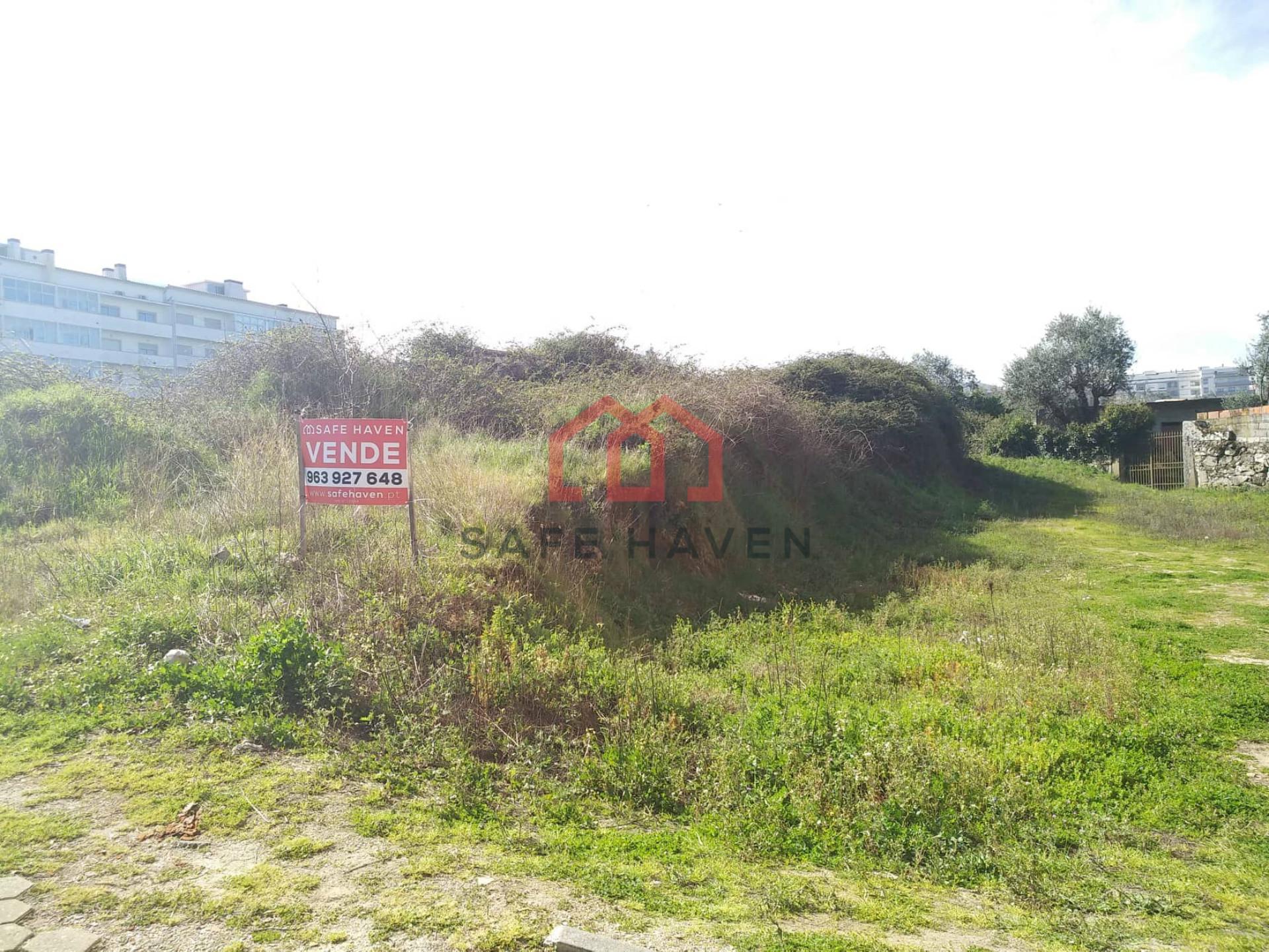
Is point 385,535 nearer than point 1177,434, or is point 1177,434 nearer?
point 385,535

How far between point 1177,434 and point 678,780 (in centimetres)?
2573

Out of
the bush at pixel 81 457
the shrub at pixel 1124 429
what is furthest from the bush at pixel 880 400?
the bush at pixel 81 457

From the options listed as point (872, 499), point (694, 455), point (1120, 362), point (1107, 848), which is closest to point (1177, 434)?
point (1120, 362)

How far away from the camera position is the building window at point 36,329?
1548 inches

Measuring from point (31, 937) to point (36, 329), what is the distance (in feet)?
162

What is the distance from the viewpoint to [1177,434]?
2369cm

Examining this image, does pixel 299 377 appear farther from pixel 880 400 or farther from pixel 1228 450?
pixel 1228 450

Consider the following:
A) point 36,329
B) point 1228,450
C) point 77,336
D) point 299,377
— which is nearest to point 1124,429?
point 1228,450

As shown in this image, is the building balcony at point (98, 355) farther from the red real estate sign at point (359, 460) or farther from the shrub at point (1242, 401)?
the shrub at point (1242, 401)

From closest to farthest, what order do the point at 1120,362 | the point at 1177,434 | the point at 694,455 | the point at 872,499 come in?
the point at 694,455, the point at 872,499, the point at 1177,434, the point at 1120,362

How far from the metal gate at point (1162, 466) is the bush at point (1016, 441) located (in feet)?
12.4

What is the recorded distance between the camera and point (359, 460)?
7.09 m

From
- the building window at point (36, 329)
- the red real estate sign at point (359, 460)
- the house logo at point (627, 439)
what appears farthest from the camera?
the building window at point (36, 329)

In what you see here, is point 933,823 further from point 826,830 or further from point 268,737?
point 268,737
